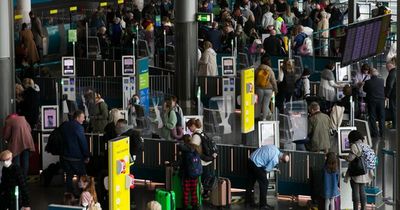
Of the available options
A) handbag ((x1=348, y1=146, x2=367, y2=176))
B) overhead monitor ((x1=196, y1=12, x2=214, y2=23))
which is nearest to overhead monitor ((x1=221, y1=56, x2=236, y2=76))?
overhead monitor ((x1=196, y1=12, x2=214, y2=23))

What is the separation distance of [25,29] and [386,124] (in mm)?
10143

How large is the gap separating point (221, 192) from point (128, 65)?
8519 millimetres

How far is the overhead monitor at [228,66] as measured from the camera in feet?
95.0

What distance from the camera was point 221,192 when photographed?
805 inches

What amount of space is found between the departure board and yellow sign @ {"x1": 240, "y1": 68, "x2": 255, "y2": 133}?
273 cm

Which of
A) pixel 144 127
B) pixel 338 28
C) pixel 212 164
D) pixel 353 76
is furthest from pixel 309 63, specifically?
pixel 212 164

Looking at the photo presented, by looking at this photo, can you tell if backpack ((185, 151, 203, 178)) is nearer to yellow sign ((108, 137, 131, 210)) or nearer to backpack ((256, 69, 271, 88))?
yellow sign ((108, 137, 131, 210))

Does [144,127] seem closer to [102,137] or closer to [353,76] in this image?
[102,137]

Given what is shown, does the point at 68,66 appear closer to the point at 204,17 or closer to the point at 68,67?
the point at 68,67

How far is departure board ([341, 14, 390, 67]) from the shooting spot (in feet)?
80.1

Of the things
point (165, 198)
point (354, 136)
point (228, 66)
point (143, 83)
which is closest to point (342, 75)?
point (228, 66)

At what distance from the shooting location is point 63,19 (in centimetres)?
3878

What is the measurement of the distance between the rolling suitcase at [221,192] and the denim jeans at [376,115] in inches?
235

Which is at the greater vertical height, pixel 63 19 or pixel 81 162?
pixel 63 19
